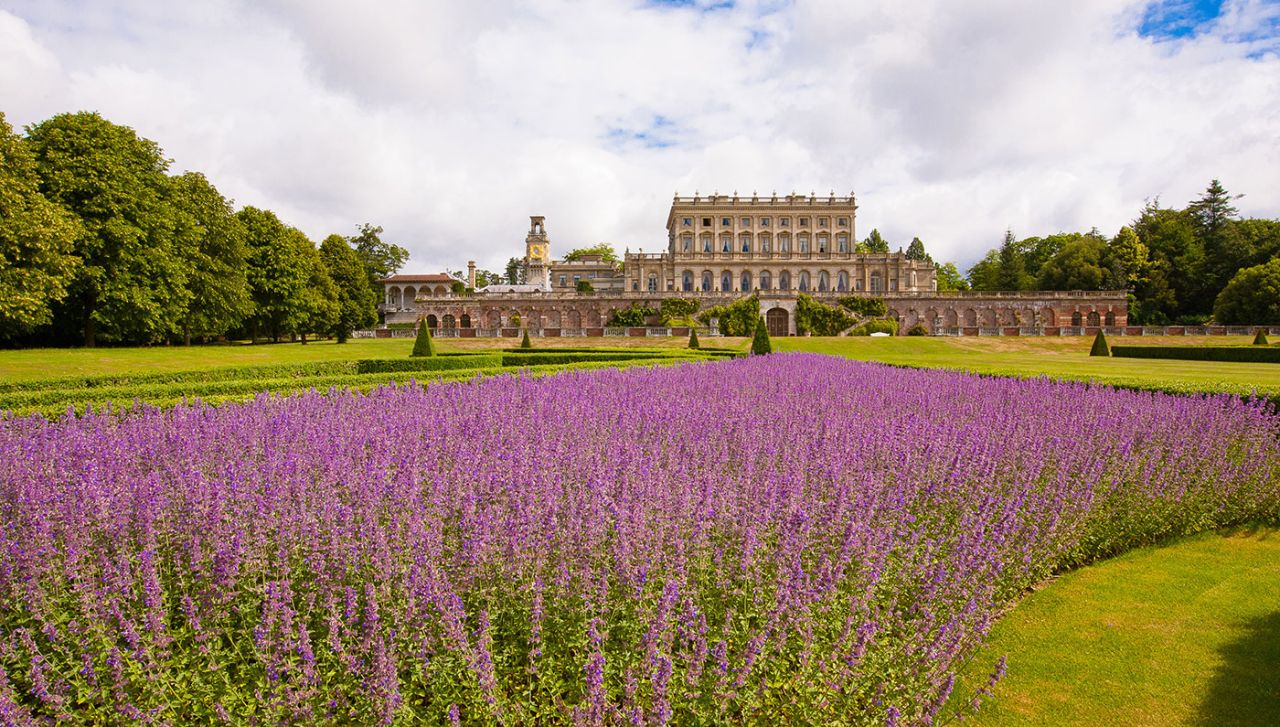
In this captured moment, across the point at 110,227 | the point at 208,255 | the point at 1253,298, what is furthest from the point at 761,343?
the point at 1253,298

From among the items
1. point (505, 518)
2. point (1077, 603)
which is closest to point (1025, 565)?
point (1077, 603)

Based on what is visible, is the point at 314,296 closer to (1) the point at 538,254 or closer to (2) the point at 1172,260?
(1) the point at 538,254

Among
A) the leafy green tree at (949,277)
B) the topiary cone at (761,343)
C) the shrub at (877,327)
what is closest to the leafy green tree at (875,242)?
the leafy green tree at (949,277)

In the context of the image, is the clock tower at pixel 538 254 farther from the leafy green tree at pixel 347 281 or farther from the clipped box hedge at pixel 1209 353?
the clipped box hedge at pixel 1209 353

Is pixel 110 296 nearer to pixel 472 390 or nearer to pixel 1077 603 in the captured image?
pixel 472 390

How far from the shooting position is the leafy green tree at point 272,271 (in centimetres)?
4094

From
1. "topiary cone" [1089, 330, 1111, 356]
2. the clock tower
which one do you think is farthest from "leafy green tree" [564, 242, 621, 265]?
"topiary cone" [1089, 330, 1111, 356]

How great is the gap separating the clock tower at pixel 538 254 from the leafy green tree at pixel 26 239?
69.0 meters

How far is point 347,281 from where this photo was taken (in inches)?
2104

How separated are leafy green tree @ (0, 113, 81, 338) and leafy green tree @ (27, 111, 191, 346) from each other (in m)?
2.99

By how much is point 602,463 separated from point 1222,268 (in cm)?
8163

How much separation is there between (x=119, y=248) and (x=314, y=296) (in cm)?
1626

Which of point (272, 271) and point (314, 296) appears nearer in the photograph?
point (272, 271)

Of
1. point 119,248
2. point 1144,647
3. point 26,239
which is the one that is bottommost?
point 1144,647
